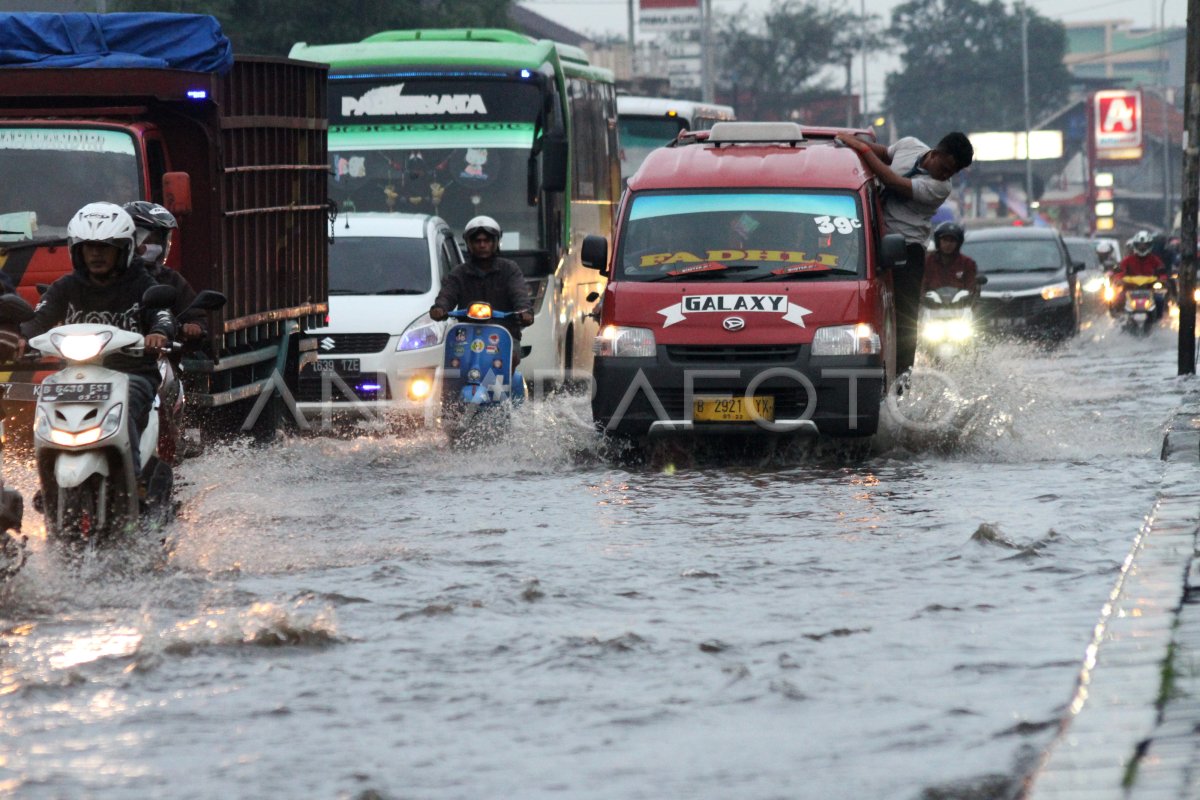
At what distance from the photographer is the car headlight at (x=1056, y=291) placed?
2609cm

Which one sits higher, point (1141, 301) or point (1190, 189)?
point (1190, 189)

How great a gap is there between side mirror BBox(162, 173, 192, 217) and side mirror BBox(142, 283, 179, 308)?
348 centimetres

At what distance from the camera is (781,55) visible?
Result: 304 ft

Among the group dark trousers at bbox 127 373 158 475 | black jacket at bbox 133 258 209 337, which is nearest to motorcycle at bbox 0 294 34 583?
dark trousers at bbox 127 373 158 475

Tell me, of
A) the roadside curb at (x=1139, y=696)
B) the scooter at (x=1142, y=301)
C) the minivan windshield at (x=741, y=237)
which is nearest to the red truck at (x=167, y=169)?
the minivan windshield at (x=741, y=237)

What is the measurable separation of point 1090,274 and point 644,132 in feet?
23.3

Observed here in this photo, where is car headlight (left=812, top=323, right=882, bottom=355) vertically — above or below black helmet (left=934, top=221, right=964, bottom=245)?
below

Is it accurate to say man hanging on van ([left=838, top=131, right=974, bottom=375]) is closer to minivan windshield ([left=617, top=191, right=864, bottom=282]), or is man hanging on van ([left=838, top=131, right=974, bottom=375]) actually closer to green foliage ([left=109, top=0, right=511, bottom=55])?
minivan windshield ([left=617, top=191, right=864, bottom=282])

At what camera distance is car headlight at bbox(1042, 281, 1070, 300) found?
26.1m

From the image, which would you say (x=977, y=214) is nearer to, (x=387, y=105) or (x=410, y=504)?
(x=387, y=105)

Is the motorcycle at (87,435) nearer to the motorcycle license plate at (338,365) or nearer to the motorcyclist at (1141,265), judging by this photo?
the motorcycle license plate at (338,365)

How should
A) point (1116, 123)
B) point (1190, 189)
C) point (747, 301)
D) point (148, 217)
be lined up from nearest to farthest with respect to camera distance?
point (148, 217)
point (747, 301)
point (1190, 189)
point (1116, 123)

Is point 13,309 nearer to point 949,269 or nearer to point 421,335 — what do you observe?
point 421,335

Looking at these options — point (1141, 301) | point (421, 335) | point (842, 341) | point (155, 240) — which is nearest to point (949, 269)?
point (421, 335)
